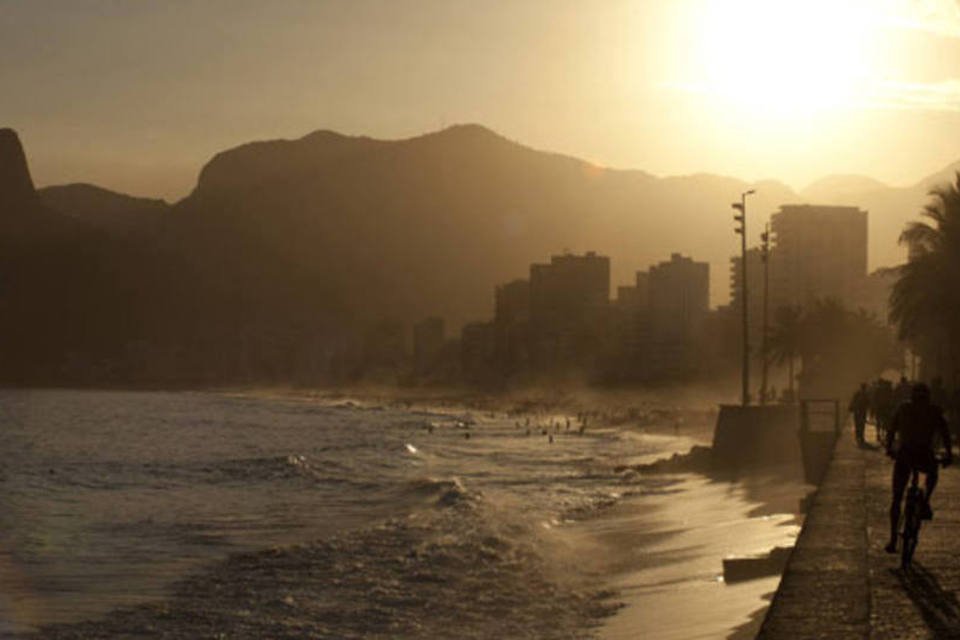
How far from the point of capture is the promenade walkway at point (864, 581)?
9.68m

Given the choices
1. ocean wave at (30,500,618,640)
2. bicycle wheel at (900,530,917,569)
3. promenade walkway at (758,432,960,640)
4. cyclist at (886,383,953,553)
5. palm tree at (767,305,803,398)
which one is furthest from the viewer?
palm tree at (767,305,803,398)

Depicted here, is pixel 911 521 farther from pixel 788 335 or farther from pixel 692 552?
pixel 788 335

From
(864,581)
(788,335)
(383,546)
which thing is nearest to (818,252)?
(788,335)

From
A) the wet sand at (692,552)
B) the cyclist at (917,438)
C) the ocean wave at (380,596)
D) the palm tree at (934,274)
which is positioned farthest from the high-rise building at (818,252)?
the cyclist at (917,438)

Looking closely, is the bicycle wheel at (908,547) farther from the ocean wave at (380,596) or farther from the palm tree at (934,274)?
the palm tree at (934,274)

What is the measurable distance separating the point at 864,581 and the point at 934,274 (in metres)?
29.6

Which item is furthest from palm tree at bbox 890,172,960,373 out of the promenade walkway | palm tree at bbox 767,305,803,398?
palm tree at bbox 767,305,803,398

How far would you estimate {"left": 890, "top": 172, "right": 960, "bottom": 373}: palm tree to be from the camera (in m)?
39.0

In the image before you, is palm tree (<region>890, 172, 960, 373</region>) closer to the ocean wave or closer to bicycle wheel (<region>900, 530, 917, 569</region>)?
the ocean wave

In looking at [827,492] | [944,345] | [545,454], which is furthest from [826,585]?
[545,454]

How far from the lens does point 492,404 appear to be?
512 feet

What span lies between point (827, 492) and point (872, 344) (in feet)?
190

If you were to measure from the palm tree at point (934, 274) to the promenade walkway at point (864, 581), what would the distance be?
22749mm

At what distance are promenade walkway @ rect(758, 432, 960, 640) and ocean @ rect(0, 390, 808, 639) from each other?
3.90 feet
